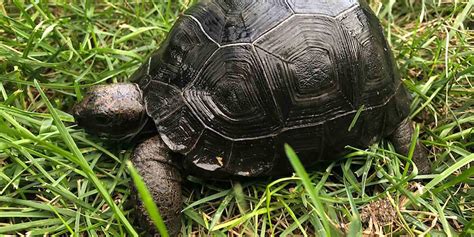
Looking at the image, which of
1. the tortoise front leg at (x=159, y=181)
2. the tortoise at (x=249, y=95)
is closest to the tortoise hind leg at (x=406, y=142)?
the tortoise at (x=249, y=95)

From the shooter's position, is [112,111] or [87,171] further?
[112,111]

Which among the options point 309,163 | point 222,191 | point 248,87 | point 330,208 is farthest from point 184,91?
point 330,208

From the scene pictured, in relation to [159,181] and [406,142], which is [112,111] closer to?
[159,181]

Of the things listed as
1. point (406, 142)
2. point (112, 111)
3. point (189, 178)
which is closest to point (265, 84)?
point (189, 178)

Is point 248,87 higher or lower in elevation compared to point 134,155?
higher

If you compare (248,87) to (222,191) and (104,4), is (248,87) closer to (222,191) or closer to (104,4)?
(222,191)

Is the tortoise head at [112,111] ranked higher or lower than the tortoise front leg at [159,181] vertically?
higher

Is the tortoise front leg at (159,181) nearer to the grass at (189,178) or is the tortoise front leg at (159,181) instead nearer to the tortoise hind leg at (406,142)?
the grass at (189,178)
